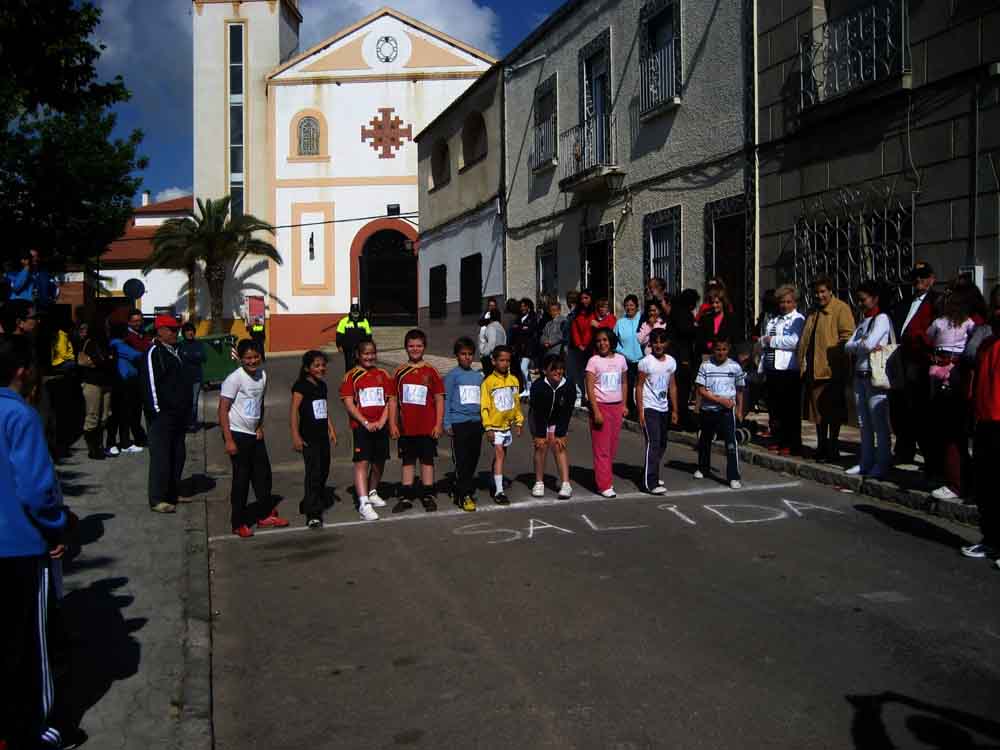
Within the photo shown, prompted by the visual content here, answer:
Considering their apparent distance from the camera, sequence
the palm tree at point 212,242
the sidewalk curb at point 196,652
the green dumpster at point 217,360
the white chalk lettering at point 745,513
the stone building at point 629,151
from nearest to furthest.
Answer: the sidewalk curb at point 196,652
the white chalk lettering at point 745,513
the stone building at point 629,151
the green dumpster at point 217,360
the palm tree at point 212,242

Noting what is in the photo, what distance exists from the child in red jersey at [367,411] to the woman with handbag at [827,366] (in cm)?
Answer: 420

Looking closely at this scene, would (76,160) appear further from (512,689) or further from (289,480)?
(512,689)

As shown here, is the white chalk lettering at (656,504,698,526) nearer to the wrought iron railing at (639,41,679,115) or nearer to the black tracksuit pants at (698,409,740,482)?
the black tracksuit pants at (698,409,740,482)

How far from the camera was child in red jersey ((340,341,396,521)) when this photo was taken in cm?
906

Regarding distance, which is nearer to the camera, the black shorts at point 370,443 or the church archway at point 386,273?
the black shorts at point 370,443

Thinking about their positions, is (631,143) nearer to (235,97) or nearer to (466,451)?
(466,451)

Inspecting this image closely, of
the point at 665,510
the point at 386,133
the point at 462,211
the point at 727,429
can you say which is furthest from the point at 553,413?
the point at 386,133

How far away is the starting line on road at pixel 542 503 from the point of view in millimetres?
8711

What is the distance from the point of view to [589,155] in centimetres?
1891

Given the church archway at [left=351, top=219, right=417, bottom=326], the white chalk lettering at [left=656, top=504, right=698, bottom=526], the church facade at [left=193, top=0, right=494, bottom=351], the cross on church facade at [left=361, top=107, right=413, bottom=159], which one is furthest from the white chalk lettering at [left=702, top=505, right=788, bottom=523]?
the cross on church facade at [left=361, top=107, right=413, bottom=159]

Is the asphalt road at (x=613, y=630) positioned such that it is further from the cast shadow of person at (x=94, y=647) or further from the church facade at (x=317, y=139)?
the church facade at (x=317, y=139)

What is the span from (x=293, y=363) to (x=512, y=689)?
26.7 meters

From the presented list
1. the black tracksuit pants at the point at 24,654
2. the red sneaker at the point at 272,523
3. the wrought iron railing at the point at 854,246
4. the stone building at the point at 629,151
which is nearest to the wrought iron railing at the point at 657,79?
the stone building at the point at 629,151

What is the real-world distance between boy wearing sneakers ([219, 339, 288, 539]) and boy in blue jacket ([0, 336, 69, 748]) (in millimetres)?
4255
